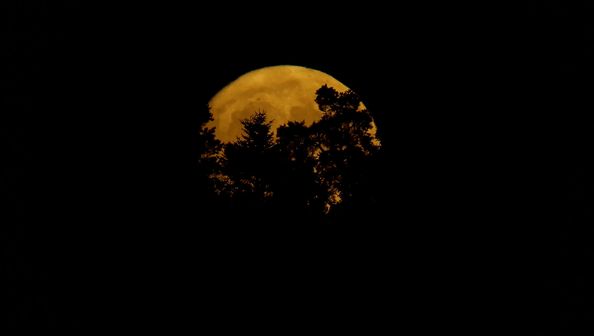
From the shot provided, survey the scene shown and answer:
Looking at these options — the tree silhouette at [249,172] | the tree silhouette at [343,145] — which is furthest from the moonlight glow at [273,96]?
the tree silhouette at [249,172]

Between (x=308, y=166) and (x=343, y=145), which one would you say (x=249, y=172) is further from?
(x=343, y=145)

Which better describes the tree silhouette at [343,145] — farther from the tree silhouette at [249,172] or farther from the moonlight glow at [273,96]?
the tree silhouette at [249,172]

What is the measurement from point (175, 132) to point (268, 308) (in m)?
2.85

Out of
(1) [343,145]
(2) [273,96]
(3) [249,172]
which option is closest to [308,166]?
(1) [343,145]

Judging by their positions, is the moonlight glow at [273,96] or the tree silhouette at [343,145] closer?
the tree silhouette at [343,145]

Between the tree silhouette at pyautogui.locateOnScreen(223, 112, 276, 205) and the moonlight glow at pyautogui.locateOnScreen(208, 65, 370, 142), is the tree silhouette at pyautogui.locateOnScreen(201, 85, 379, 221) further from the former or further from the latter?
the moonlight glow at pyautogui.locateOnScreen(208, 65, 370, 142)

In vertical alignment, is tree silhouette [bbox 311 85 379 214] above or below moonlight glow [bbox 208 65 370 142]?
below

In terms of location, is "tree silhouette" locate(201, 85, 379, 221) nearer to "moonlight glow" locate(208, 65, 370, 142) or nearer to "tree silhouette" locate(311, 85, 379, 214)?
"tree silhouette" locate(311, 85, 379, 214)

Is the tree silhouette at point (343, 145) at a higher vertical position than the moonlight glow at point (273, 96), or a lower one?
lower

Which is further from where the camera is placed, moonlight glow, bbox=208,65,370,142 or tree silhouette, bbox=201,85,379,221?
moonlight glow, bbox=208,65,370,142

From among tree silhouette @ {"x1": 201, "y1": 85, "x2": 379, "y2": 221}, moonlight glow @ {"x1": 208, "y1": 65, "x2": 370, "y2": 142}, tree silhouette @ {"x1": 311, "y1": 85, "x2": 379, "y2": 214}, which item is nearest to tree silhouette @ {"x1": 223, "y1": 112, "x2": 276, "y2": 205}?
tree silhouette @ {"x1": 201, "y1": 85, "x2": 379, "y2": 221}

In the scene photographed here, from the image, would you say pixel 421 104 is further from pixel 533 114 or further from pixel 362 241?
pixel 362 241

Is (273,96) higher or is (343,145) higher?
(273,96)

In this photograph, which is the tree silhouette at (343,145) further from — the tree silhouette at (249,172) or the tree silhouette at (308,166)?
the tree silhouette at (249,172)
